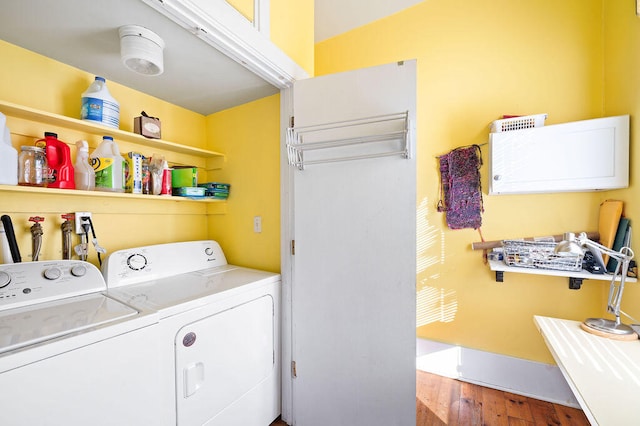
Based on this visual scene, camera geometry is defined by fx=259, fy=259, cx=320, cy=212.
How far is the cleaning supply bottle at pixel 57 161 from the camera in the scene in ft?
4.30

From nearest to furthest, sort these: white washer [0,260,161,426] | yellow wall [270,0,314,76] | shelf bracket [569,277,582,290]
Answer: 1. white washer [0,260,161,426]
2. yellow wall [270,0,314,76]
3. shelf bracket [569,277,582,290]

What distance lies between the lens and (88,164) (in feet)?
4.76

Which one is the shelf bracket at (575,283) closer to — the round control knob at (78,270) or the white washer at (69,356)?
the white washer at (69,356)

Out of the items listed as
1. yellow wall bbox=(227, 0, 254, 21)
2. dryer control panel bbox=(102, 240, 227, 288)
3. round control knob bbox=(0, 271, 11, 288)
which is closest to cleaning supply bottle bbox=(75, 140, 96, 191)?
dryer control panel bbox=(102, 240, 227, 288)

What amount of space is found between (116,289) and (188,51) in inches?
52.3

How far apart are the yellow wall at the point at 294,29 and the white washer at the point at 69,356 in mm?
1627

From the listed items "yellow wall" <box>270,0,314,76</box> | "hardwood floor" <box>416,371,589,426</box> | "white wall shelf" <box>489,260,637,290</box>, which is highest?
"yellow wall" <box>270,0,314,76</box>

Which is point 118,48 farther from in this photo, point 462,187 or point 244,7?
point 462,187

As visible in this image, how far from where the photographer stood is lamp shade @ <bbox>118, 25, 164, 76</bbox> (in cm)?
120

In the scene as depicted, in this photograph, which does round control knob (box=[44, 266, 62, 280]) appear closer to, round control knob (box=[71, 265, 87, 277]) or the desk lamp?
round control knob (box=[71, 265, 87, 277])

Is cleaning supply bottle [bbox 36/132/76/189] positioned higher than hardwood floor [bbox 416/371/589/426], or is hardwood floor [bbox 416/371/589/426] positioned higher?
cleaning supply bottle [bbox 36/132/76/189]

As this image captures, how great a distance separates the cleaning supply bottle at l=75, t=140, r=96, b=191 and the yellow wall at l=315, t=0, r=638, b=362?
2.37 metres

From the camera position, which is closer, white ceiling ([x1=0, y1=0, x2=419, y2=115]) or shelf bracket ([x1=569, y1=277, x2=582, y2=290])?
white ceiling ([x1=0, y1=0, x2=419, y2=115])

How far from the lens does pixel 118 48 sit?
136 centimetres
